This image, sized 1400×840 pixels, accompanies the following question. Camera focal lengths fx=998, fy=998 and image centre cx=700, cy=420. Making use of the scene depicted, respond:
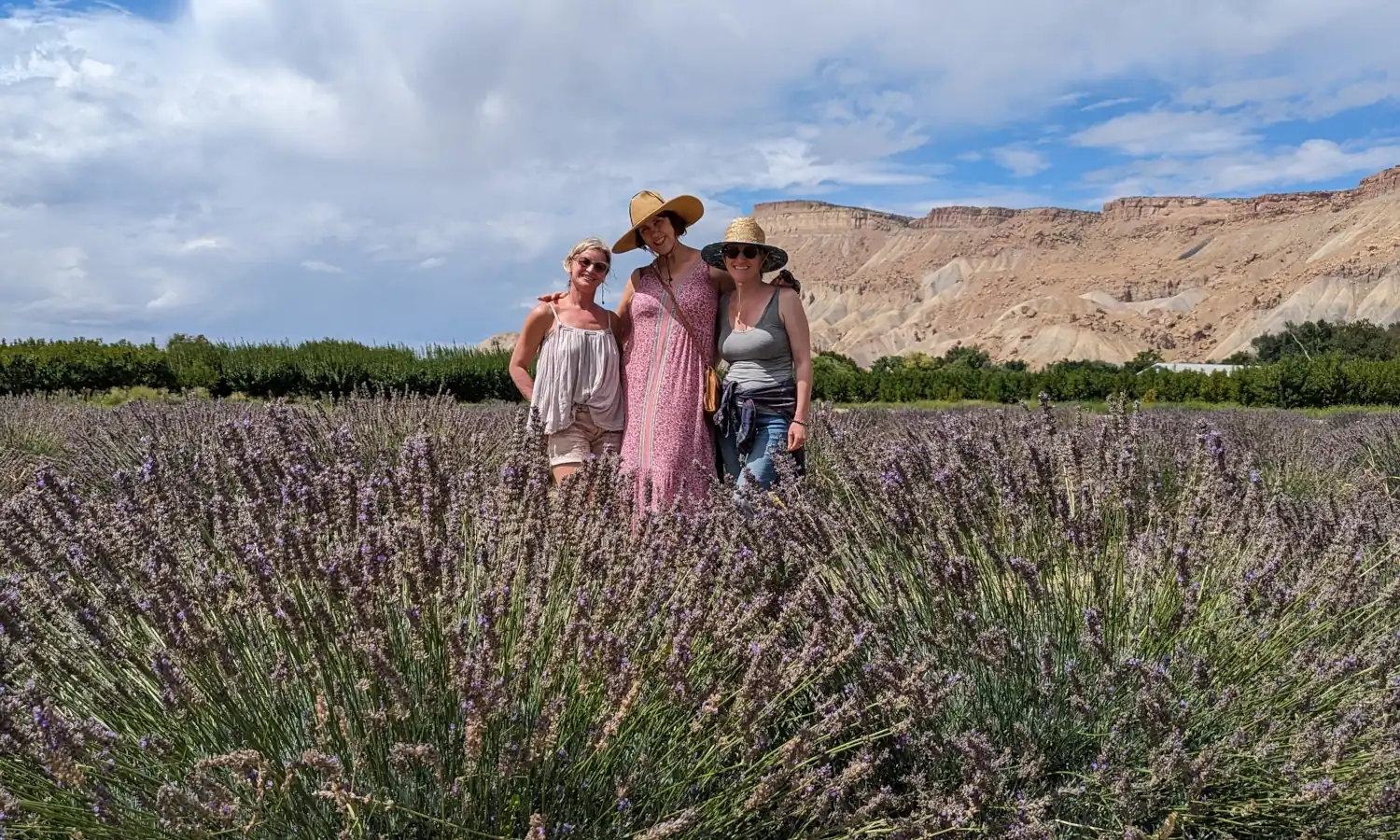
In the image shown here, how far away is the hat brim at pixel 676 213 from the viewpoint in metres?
4.24

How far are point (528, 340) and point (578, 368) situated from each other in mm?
390

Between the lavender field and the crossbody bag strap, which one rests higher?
the crossbody bag strap

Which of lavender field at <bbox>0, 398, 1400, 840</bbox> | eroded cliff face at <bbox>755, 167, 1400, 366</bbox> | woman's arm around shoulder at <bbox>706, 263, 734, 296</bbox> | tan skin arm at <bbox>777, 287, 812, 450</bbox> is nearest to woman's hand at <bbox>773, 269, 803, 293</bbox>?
tan skin arm at <bbox>777, 287, 812, 450</bbox>

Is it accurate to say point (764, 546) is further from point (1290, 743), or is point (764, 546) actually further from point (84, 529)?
point (84, 529)

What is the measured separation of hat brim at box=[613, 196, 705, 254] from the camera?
4242 millimetres

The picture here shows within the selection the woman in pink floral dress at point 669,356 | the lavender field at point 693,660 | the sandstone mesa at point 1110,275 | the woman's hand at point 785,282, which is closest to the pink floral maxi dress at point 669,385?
the woman in pink floral dress at point 669,356

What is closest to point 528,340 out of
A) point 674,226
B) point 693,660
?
point 674,226

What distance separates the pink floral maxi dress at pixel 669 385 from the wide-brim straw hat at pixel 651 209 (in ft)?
0.69

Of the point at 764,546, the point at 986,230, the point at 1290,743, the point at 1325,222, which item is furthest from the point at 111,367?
the point at 986,230

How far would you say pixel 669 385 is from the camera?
425 cm

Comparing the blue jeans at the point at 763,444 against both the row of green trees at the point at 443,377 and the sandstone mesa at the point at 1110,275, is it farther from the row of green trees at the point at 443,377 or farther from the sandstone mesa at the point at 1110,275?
the sandstone mesa at the point at 1110,275

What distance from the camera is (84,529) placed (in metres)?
2.59

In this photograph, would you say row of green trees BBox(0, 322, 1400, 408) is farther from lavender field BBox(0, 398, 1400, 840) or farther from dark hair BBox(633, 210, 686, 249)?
lavender field BBox(0, 398, 1400, 840)

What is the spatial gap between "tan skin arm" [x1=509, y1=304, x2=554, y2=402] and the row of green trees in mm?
10461
